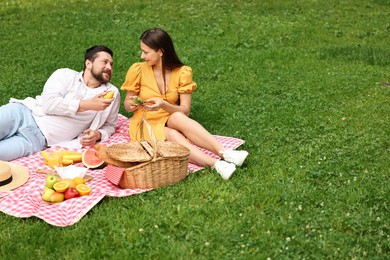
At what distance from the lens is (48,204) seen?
5824 millimetres

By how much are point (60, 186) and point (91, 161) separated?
0.95 m

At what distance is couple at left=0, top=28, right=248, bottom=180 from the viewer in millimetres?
6941

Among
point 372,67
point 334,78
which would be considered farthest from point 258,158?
point 372,67

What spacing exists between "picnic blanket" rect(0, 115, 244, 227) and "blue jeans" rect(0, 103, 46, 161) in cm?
15

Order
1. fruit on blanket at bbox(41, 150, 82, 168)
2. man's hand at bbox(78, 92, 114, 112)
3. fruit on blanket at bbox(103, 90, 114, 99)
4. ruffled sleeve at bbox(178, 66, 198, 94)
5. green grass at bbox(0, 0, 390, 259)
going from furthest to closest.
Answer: ruffled sleeve at bbox(178, 66, 198, 94)
fruit on blanket at bbox(103, 90, 114, 99)
man's hand at bbox(78, 92, 114, 112)
fruit on blanket at bbox(41, 150, 82, 168)
green grass at bbox(0, 0, 390, 259)

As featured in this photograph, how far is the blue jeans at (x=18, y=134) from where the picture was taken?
687 centimetres

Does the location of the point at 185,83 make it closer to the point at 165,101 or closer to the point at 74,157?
the point at 165,101

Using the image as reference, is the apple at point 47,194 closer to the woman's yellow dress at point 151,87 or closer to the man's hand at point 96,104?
the man's hand at point 96,104

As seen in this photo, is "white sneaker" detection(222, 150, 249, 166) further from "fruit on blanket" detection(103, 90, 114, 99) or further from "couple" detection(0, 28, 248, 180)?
"fruit on blanket" detection(103, 90, 114, 99)

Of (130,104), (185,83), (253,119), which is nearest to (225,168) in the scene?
(185,83)

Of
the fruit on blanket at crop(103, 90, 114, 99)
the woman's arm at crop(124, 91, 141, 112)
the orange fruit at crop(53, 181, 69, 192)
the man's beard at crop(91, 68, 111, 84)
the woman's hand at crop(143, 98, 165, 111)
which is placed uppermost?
the man's beard at crop(91, 68, 111, 84)

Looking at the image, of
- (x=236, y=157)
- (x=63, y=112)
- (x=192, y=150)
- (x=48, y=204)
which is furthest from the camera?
(x=63, y=112)

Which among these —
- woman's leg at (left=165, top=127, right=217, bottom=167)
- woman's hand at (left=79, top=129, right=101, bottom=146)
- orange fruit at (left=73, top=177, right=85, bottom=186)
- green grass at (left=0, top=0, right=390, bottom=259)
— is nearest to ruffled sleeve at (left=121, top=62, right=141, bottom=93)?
woman's hand at (left=79, top=129, right=101, bottom=146)

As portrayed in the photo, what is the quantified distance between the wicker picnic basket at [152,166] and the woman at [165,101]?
468 millimetres
